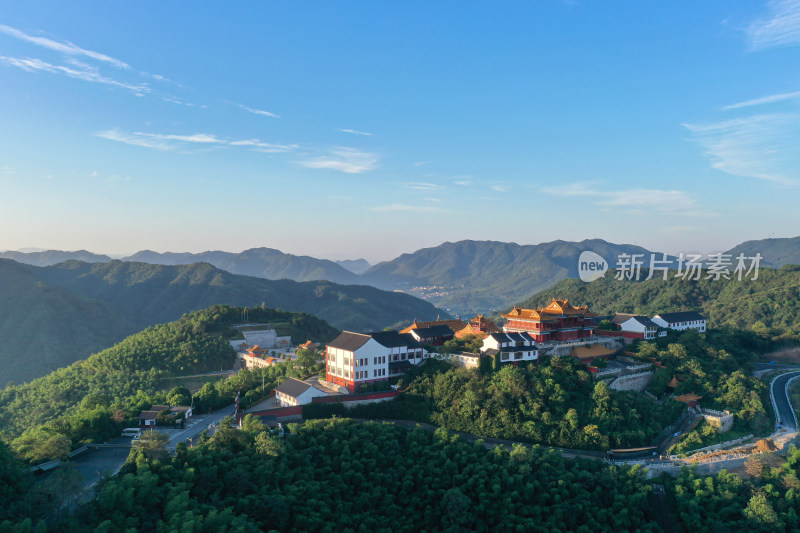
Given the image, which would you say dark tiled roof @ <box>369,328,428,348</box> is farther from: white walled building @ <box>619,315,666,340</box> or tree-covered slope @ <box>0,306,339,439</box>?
tree-covered slope @ <box>0,306,339,439</box>

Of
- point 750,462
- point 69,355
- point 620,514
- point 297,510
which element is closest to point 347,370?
point 297,510

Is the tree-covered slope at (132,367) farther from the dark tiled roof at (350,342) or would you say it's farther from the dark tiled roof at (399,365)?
the dark tiled roof at (399,365)

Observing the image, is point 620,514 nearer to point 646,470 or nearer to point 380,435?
point 646,470

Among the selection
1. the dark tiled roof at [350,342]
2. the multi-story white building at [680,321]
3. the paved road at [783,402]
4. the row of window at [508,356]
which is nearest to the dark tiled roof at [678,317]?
the multi-story white building at [680,321]

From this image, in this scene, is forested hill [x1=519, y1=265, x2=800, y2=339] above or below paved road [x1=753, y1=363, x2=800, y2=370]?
above

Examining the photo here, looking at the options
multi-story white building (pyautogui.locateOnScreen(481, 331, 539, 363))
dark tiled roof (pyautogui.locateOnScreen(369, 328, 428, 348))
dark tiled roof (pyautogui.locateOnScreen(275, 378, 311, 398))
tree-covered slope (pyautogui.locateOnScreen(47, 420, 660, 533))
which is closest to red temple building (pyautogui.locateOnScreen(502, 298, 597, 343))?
multi-story white building (pyautogui.locateOnScreen(481, 331, 539, 363))

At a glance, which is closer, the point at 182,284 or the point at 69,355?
the point at 69,355
